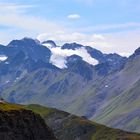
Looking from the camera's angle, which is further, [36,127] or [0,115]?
[36,127]

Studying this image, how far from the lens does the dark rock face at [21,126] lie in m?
153

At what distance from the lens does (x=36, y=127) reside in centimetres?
17325

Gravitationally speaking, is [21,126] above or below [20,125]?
below

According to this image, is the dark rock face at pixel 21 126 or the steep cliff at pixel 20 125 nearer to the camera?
the dark rock face at pixel 21 126

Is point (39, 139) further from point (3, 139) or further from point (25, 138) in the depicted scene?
point (3, 139)

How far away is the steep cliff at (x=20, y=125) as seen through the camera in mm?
153625

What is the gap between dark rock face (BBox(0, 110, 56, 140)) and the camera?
153375mm

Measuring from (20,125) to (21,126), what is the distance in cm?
43

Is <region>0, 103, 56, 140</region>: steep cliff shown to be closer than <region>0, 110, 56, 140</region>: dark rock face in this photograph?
No

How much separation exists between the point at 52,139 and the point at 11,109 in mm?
26754

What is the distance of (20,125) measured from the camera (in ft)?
531

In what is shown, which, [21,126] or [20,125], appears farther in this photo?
[21,126]

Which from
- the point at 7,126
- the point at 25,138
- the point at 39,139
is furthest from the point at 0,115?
the point at 39,139

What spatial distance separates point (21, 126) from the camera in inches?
6383
